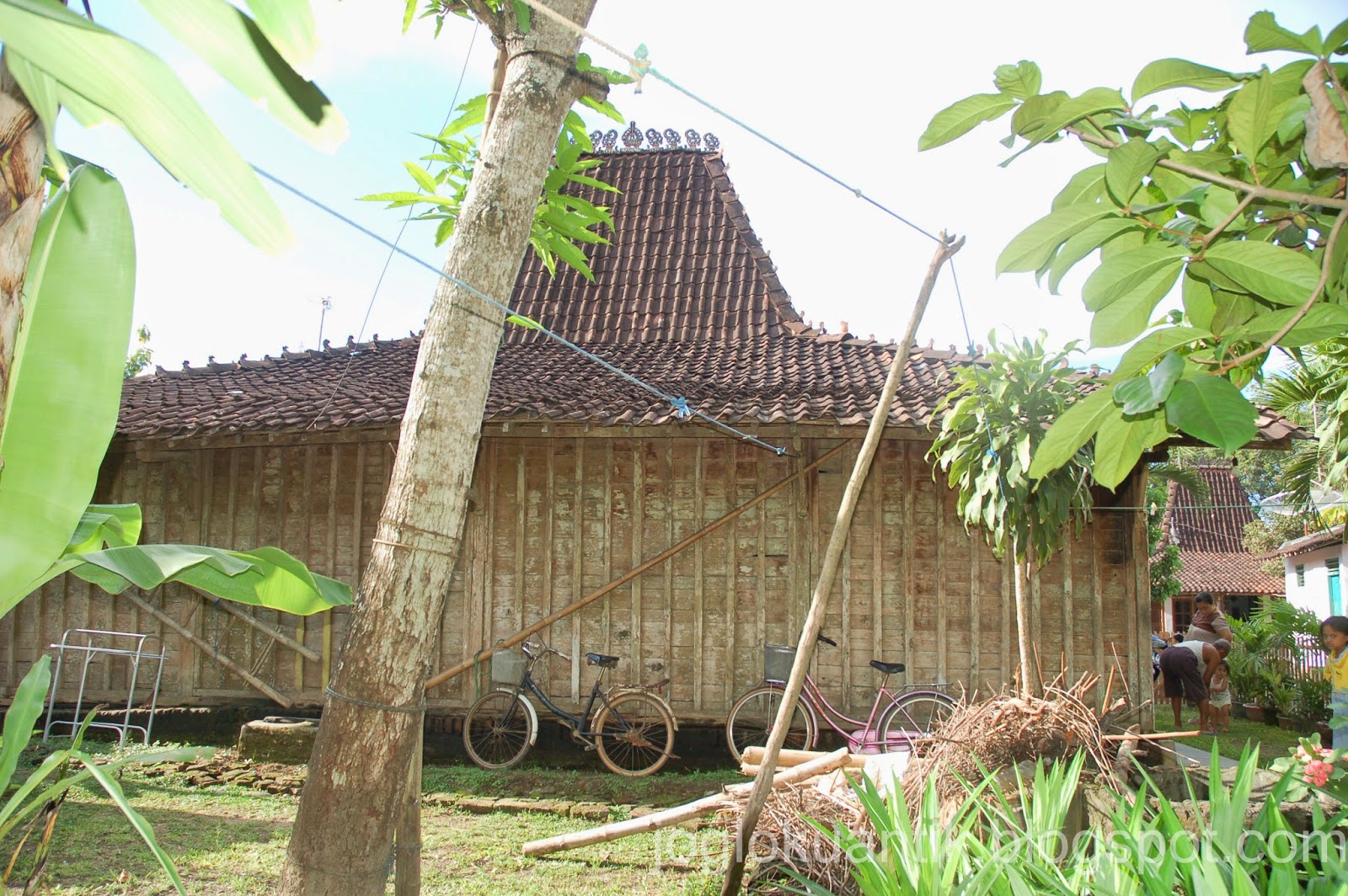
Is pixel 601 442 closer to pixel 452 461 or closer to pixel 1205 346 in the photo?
pixel 452 461

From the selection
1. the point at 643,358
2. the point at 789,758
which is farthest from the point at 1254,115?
the point at 643,358

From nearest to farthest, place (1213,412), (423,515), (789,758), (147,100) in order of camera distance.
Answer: (147,100), (1213,412), (423,515), (789,758)

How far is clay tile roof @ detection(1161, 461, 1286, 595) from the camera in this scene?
86.4 feet

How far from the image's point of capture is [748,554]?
862cm

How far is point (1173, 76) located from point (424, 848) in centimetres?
583

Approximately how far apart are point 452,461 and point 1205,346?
7.18ft

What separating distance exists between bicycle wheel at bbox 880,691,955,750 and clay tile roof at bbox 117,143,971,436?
2.41m

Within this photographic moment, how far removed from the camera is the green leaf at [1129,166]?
4.09 ft

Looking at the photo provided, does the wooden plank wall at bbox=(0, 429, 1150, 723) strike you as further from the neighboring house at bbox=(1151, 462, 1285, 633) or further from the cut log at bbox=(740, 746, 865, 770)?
the neighboring house at bbox=(1151, 462, 1285, 633)

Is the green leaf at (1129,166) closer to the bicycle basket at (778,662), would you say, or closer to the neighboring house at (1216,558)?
the bicycle basket at (778,662)

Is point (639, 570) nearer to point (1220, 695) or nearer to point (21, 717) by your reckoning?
point (21, 717)

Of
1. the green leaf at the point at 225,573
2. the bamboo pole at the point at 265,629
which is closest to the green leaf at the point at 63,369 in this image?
the green leaf at the point at 225,573

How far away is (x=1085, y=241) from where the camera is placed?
1.34 meters

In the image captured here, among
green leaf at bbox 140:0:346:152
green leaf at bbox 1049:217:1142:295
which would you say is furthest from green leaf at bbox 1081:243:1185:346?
green leaf at bbox 140:0:346:152
